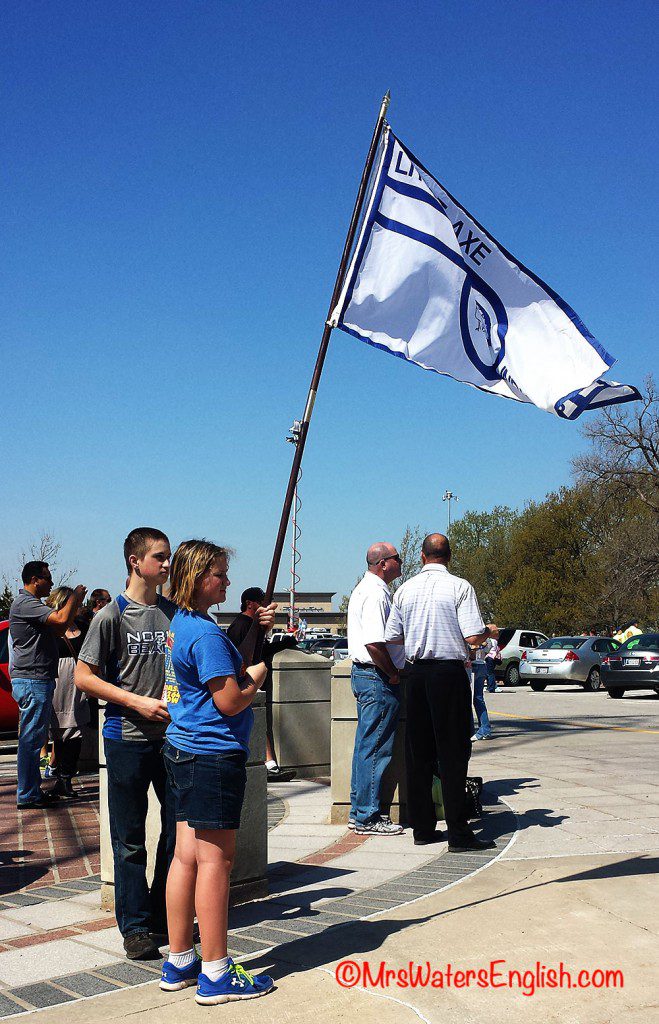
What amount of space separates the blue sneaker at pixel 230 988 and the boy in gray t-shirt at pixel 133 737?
2.16ft

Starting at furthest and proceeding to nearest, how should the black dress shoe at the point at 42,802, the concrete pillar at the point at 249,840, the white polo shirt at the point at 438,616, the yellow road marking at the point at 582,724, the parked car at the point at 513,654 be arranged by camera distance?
Result: the parked car at the point at 513,654
the yellow road marking at the point at 582,724
the black dress shoe at the point at 42,802
the white polo shirt at the point at 438,616
the concrete pillar at the point at 249,840

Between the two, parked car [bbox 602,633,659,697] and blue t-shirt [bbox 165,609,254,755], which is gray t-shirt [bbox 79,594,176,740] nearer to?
blue t-shirt [bbox 165,609,254,755]

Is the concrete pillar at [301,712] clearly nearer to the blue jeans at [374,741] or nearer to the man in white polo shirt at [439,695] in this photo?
the blue jeans at [374,741]

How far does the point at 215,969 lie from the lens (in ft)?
12.8

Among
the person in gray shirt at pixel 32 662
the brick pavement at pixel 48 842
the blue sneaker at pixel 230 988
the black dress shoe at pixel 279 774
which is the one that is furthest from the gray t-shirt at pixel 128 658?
the black dress shoe at pixel 279 774

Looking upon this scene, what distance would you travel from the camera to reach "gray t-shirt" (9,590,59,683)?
8.23 metres

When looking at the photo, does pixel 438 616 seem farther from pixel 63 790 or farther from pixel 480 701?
pixel 480 701

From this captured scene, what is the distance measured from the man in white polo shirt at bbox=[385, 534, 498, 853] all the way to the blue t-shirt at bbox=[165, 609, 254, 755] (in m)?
2.81

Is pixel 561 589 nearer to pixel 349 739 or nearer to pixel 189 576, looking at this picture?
pixel 349 739

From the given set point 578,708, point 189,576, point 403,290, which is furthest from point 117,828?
point 578,708

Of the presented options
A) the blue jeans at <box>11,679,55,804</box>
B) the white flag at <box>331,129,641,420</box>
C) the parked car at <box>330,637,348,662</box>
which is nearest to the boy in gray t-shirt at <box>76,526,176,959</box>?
the white flag at <box>331,129,641,420</box>

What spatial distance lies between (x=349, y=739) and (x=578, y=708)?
1398 cm

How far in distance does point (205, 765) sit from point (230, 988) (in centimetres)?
82

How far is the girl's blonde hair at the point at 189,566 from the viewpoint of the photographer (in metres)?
4.07
